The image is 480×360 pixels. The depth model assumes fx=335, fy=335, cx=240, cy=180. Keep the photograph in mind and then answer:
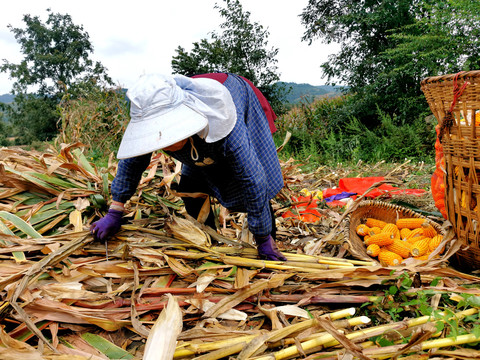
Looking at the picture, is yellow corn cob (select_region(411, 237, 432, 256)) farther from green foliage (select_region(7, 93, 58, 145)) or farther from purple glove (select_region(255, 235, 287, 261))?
green foliage (select_region(7, 93, 58, 145))

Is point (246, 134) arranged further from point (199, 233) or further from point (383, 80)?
point (383, 80)

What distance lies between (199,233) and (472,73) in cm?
136

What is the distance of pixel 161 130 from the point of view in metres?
1.20

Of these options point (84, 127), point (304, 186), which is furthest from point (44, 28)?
point (304, 186)

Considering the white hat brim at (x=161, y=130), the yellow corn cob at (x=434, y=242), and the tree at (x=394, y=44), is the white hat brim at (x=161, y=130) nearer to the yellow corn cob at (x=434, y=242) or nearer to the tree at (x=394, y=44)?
the yellow corn cob at (x=434, y=242)

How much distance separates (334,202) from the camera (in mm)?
2953

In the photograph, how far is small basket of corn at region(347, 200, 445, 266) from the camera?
6.30 feet

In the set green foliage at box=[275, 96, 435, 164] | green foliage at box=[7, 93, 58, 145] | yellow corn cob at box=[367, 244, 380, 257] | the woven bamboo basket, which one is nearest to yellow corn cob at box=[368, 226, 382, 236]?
yellow corn cob at box=[367, 244, 380, 257]

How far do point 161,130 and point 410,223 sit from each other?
1742 mm

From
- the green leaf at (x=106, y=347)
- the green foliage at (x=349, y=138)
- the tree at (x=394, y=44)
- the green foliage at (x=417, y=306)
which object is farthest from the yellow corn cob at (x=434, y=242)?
the tree at (x=394, y=44)

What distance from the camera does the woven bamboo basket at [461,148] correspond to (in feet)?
4.65

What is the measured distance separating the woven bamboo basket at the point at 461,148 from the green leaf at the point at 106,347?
1.57m

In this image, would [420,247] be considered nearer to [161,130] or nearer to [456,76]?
[456,76]

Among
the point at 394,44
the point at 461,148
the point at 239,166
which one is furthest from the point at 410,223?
the point at 394,44
